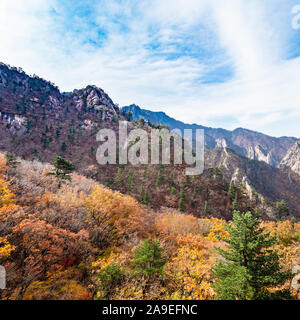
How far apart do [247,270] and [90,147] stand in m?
92.6

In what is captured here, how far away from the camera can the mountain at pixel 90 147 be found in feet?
195

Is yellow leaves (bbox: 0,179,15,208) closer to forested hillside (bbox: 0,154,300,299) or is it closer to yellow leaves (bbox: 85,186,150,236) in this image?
forested hillside (bbox: 0,154,300,299)

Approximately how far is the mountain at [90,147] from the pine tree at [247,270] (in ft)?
137

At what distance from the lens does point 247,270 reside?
795 centimetres

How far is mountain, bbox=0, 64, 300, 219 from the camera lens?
195 feet

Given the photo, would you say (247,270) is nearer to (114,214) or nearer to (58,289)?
(58,289)

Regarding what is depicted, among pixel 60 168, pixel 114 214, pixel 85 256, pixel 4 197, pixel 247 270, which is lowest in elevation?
pixel 85 256

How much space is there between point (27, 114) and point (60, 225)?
118m

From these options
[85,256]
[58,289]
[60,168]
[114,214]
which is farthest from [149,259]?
[60,168]

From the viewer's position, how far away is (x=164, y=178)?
64688mm

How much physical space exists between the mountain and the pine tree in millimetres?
41641
